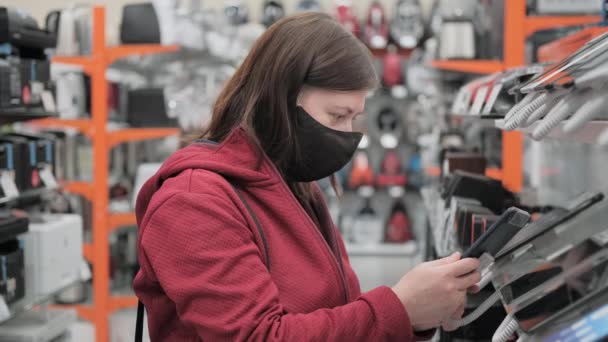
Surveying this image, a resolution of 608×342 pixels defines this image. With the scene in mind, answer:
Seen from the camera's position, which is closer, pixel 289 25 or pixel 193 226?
pixel 193 226

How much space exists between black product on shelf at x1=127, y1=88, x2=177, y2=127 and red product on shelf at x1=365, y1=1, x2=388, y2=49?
109 inches

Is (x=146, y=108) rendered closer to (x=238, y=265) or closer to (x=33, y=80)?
(x=33, y=80)

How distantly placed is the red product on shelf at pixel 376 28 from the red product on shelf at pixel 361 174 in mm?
1071

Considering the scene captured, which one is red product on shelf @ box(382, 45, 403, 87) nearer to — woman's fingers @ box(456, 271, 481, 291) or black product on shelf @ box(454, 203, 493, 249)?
black product on shelf @ box(454, 203, 493, 249)

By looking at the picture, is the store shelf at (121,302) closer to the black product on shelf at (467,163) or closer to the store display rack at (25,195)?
the store display rack at (25,195)

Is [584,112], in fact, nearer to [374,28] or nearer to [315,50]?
[315,50]

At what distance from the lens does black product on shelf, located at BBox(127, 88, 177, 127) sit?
5.48m

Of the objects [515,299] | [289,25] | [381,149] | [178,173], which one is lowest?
[381,149]

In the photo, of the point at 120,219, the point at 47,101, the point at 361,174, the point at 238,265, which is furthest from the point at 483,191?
the point at 361,174

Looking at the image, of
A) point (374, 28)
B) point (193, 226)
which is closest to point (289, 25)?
point (193, 226)

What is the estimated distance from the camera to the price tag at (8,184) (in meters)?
3.17

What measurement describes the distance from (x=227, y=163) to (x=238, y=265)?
24cm

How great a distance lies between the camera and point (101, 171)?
4.87 meters

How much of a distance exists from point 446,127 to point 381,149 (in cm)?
201
